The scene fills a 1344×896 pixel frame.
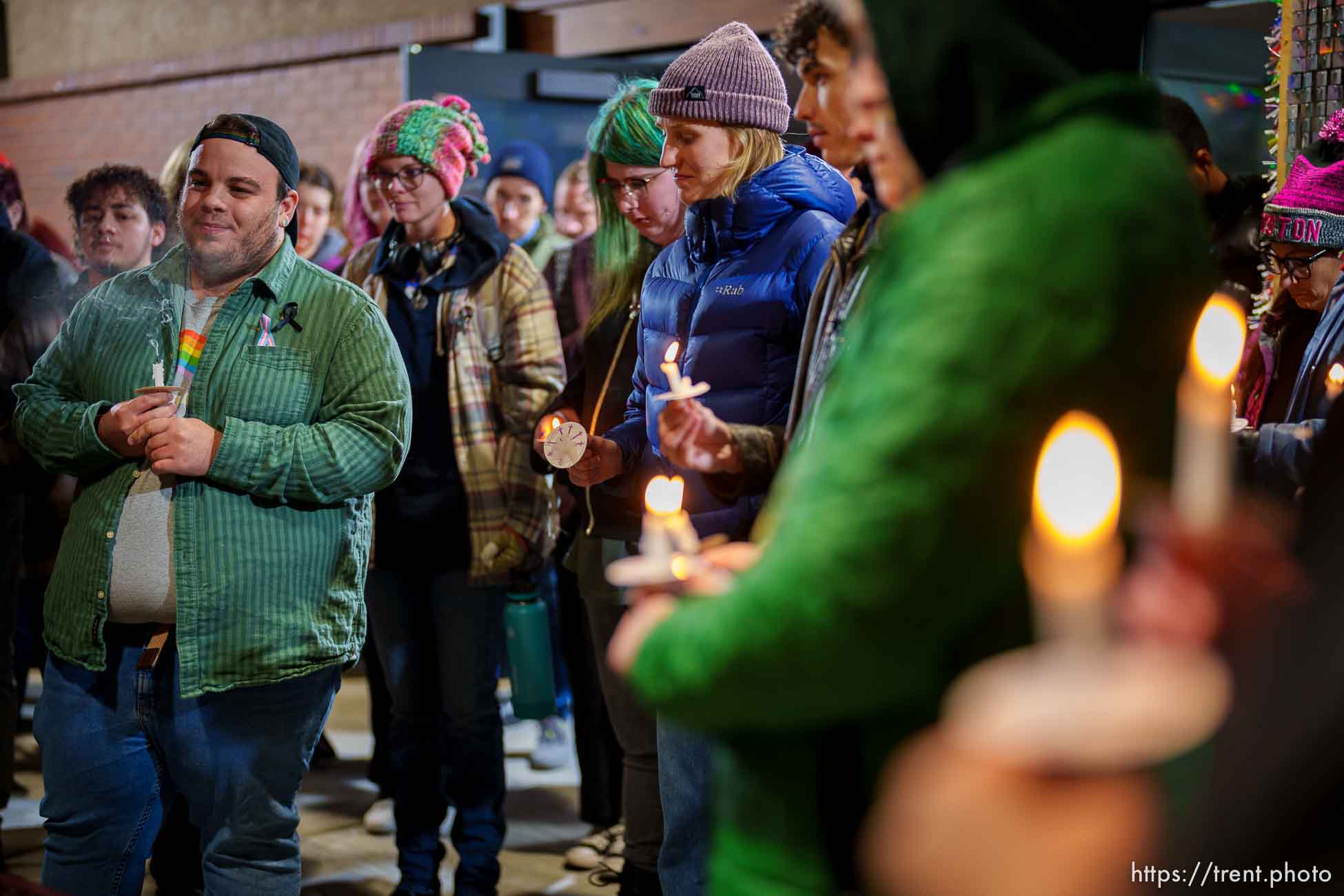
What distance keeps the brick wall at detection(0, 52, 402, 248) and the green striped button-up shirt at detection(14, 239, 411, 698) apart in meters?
6.29

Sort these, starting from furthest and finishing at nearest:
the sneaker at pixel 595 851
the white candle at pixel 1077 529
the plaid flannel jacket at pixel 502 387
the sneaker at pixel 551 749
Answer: the sneaker at pixel 551 749, the sneaker at pixel 595 851, the plaid flannel jacket at pixel 502 387, the white candle at pixel 1077 529

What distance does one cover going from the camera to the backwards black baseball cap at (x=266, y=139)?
8.08 feet

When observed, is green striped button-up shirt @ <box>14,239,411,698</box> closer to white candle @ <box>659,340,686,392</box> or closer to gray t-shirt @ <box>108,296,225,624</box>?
gray t-shirt @ <box>108,296,225,624</box>

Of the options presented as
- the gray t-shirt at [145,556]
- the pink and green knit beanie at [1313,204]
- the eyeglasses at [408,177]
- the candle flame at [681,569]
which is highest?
the eyeglasses at [408,177]

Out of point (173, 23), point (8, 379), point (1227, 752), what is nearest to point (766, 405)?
point (1227, 752)

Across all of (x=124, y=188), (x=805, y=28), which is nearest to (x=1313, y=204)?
(x=805, y=28)

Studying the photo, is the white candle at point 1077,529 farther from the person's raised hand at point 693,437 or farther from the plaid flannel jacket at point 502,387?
the plaid flannel jacket at point 502,387

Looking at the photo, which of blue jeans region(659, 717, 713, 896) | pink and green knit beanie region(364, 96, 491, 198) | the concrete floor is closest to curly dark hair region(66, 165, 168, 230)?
pink and green knit beanie region(364, 96, 491, 198)

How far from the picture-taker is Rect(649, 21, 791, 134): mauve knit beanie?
2432mm

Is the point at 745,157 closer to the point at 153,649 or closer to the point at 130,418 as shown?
the point at 130,418

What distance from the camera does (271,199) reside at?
2.49m

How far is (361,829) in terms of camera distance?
13.0ft

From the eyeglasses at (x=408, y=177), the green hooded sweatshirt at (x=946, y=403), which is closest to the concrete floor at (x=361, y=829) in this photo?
the eyeglasses at (x=408, y=177)

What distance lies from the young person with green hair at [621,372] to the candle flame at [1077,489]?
2.00 m
